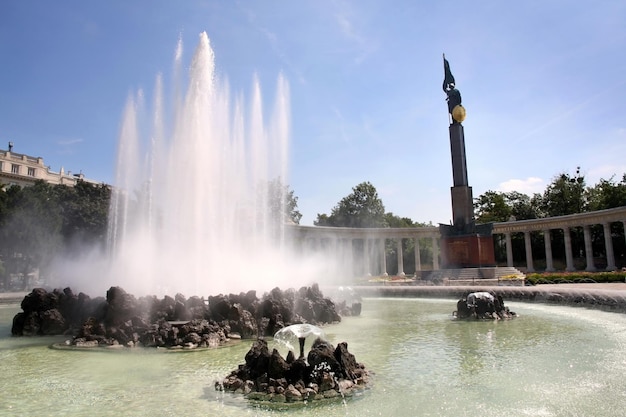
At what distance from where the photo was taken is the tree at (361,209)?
102 metres

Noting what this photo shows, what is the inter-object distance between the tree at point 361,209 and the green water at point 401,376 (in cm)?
8381

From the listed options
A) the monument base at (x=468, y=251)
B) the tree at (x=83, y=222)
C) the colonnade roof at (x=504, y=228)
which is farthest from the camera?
the colonnade roof at (x=504, y=228)

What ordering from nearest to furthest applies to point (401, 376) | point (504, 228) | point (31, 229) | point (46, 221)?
point (401, 376) < point (31, 229) < point (46, 221) < point (504, 228)

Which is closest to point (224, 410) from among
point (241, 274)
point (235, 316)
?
point (235, 316)

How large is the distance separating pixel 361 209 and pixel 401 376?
9351 centimetres

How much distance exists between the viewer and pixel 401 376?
10.8 metres

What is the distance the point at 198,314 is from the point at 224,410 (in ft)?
33.0

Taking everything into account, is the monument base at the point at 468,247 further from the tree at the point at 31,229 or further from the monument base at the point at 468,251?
the tree at the point at 31,229

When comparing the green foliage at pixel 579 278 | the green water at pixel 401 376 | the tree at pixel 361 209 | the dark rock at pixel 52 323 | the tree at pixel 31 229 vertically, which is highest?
the tree at pixel 361 209

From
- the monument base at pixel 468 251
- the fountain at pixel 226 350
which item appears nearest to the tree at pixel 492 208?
the monument base at pixel 468 251

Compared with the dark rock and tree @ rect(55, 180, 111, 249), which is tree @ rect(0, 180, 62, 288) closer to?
tree @ rect(55, 180, 111, 249)

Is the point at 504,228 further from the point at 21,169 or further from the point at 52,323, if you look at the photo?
the point at 21,169

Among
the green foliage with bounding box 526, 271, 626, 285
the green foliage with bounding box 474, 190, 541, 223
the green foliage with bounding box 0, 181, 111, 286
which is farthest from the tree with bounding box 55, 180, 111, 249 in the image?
the green foliage with bounding box 474, 190, 541, 223

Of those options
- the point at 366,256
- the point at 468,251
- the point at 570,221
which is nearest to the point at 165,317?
the point at 468,251
